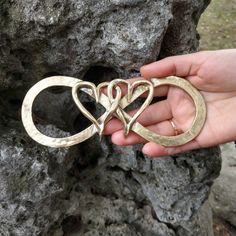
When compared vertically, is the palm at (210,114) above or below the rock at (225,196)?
above

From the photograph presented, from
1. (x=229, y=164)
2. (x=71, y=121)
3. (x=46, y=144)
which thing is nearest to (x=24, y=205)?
(x=46, y=144)

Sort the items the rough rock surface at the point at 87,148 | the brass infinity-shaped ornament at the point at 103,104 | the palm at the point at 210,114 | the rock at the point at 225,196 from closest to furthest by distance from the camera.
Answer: the rough rock surface at the point at 87,148, the brass infinity-shaped ornament at the point at 103,104, the palm at the point at 210,114, the rock at the point at 225,196

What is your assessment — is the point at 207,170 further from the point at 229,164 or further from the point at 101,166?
the point at 229,164

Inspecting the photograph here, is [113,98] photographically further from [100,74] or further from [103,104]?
[100,74]

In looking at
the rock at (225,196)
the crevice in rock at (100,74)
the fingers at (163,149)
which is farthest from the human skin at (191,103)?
the rock at (225,196)

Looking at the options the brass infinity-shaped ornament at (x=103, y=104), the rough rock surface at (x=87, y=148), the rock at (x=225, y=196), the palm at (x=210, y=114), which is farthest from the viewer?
the rock at (x=225, y=196)

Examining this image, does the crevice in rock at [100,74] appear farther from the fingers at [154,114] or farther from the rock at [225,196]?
the rock at [225,196]

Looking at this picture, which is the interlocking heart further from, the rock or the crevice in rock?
the rock
